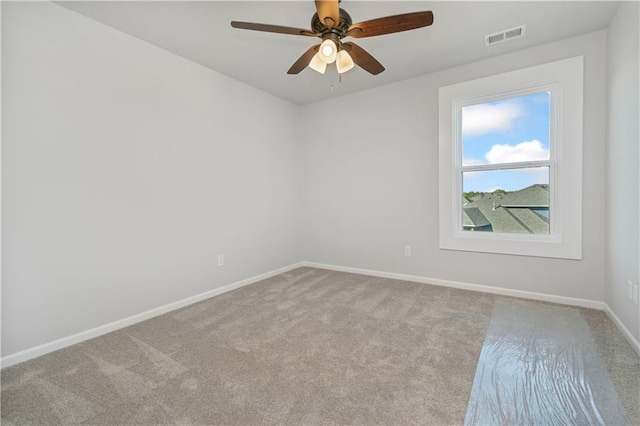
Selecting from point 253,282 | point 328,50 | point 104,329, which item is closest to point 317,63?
point 328,50

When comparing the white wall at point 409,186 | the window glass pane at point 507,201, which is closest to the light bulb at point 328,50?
the white wall at point 409,186

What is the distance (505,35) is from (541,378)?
280cm

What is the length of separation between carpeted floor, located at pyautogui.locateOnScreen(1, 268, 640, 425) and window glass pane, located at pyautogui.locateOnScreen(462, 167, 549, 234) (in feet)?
2.89

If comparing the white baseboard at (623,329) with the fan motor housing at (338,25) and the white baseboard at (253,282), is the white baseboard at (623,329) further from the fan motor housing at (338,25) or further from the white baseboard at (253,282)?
the fan motor housing at (338,25)

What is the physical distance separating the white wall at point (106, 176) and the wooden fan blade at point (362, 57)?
1802 mm

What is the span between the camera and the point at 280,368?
183 centimetres

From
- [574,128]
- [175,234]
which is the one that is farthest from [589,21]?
[175,234]

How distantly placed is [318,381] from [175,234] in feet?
6.72

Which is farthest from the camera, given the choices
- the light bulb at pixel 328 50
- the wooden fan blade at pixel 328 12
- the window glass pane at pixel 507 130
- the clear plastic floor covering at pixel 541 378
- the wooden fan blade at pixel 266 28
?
Answer: the window glass pane at pixel 507 130

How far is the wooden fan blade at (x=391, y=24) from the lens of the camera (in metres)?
1.68

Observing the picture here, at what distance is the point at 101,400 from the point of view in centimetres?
155

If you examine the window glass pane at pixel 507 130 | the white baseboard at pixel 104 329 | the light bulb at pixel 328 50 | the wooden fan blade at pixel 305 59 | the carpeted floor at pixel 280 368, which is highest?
the wooden fan blade at pixel 305 59

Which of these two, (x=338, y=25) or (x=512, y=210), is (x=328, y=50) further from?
(x=512, y=210)

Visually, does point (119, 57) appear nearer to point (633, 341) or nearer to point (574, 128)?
point (574, 128)
